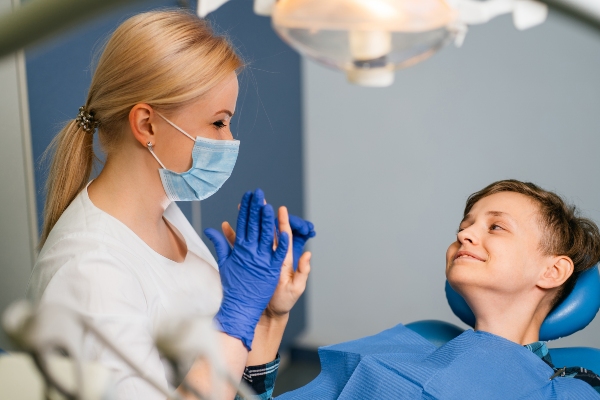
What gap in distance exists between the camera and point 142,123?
1.38m

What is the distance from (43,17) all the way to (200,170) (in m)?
1.16

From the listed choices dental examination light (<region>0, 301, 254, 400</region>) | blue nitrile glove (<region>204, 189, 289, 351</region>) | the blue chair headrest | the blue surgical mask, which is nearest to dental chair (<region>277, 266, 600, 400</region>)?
the blue chair headrest

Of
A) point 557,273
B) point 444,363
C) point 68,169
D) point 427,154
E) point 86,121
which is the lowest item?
A: point 427,154

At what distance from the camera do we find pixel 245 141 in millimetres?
2754

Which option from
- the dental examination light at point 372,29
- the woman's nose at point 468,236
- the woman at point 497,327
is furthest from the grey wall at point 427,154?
the dental examination light at point 372,29

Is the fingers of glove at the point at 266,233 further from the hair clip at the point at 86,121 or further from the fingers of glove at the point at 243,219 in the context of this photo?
the hair clip at the point at 86,121

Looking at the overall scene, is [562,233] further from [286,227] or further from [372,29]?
[372,29]

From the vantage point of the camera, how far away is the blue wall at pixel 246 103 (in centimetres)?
185

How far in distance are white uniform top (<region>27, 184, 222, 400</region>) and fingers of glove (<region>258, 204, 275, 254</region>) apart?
239mm

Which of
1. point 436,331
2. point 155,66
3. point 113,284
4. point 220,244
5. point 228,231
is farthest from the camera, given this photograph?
point 436,331

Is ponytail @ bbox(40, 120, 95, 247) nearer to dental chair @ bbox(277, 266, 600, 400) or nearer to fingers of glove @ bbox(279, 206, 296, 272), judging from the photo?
fingers of glove @ bbox(279, 206, 296, 272)

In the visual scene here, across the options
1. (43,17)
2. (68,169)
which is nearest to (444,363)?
(68,169)

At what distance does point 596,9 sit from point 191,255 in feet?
4.53

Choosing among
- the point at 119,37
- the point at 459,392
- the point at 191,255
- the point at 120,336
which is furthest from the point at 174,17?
the point at 459,392
